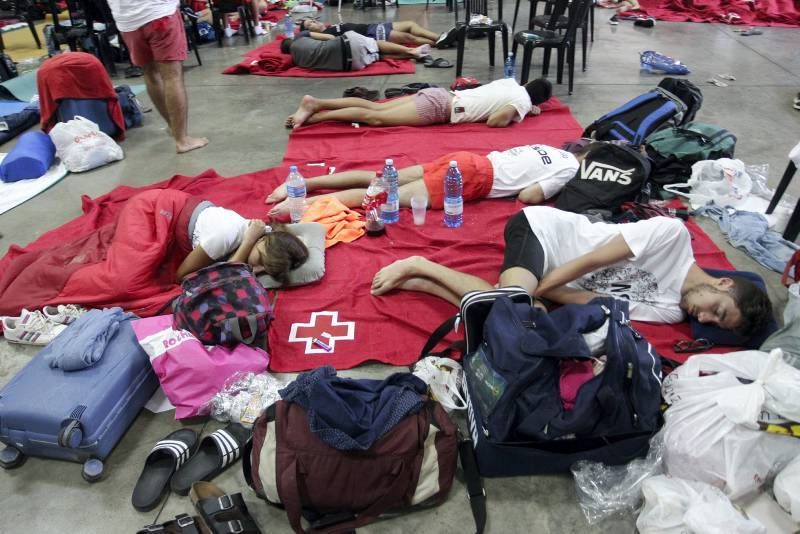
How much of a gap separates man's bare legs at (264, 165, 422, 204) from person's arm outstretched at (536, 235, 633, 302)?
4.57 ft

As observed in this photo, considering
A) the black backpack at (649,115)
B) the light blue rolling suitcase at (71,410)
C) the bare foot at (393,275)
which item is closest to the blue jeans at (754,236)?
the black backpack at (649,115)

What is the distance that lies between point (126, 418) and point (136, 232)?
1.10 meters

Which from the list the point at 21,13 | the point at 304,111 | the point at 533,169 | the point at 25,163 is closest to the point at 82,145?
the point at 25,163

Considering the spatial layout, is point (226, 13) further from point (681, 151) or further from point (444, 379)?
point (444, 379)

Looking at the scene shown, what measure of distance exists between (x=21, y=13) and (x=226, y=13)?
3.16 metres

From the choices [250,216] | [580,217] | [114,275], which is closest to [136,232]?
[114,275]

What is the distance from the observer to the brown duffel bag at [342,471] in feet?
5.56

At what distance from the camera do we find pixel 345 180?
362 cm

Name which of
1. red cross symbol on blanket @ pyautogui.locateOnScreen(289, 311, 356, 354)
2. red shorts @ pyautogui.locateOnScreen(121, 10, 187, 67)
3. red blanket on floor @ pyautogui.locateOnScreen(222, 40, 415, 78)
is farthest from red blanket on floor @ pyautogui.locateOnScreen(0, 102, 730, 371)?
red blanket on floor @ pyautogui.locateOnScreen(222, 40, 415, 78)

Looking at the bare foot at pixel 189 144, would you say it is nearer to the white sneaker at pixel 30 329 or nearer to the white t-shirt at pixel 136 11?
the white t-shirt at pixel 136 11

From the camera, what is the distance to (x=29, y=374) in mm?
2066

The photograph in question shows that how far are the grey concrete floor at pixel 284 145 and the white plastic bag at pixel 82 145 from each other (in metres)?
0.08

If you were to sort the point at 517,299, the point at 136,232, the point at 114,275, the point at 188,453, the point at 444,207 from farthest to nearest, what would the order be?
the point at 444,207 → the point at 136,232 → the point at 114,275 → the point at 517,299 → the point at 188,453

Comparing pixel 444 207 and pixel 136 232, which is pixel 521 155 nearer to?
pixel 444 207
